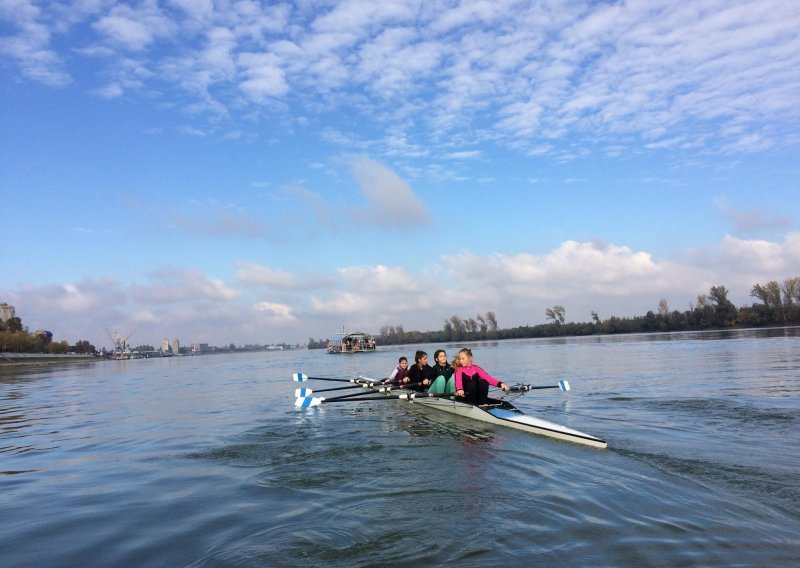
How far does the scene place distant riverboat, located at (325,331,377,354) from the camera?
263 feet

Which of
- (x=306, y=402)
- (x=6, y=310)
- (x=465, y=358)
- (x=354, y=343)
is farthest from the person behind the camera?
(x=6, y=310)

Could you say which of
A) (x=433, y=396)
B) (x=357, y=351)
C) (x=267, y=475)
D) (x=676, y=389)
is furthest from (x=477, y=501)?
(x=357, y=351)

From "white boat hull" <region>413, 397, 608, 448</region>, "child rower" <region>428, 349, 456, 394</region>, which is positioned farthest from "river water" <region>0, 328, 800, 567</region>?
"child rower" <region>428, 349, 456, 394</region>

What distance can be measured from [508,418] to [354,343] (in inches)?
2803

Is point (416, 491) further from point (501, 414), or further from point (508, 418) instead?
point (501, 414)

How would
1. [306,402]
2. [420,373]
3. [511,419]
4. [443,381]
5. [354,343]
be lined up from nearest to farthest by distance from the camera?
1. [511,419]
2. [306,402]
3. [443,381]
4. [420,373]
5. [354,343]

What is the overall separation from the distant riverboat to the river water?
218ft

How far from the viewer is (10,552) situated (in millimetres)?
5184

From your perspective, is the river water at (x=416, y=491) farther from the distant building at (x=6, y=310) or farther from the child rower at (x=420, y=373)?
the distant building at (x=6, y=310)

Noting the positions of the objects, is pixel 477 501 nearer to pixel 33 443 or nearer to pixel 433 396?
pixel 433 396

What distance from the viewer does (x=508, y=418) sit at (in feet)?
34.9

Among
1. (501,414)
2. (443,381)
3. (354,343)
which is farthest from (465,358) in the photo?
(354,343)

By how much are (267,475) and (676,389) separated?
13.5 meters

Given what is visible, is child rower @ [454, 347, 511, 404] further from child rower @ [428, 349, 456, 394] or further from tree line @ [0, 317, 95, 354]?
tree line @ [0, 317, 95, 354]
